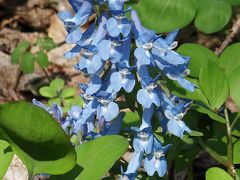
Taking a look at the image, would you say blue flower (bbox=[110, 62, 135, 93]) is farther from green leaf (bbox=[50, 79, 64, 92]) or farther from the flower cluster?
green leaf (bbox=[50, 79, 64, 92])

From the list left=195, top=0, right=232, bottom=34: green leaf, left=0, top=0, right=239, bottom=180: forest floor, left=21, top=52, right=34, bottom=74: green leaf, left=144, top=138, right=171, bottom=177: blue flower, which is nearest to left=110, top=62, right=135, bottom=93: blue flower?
left=144, top=138, right=171, bottom=177: blue flower

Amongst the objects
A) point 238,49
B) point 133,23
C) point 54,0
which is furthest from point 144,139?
point 54,0

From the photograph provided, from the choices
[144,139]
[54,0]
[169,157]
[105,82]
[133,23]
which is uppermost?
[133,23]

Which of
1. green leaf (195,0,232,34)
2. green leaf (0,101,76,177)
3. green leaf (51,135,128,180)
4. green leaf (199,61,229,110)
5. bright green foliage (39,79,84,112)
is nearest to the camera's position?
green leaf (0,101,76,177)

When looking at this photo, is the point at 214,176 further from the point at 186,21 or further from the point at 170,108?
the point at 186,21

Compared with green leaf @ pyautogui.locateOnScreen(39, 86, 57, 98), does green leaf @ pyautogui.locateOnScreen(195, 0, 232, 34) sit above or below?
above

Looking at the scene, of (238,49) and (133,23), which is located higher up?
(133,23)

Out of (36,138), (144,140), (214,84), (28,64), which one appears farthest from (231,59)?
(28,64)
